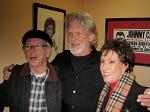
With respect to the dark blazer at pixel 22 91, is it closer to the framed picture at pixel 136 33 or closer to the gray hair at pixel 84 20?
the gray hair at pixel 84 20

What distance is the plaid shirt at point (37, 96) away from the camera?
177 cm

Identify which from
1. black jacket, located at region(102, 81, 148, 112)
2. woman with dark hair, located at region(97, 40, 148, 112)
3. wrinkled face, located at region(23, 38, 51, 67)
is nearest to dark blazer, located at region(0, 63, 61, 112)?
wrinkled face, located at region(23, 38, 51, 67)

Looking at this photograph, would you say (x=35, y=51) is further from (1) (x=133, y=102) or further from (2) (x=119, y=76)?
(1) (x=133, y=102)

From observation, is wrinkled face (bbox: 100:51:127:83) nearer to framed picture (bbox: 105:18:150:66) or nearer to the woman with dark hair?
the woman with dark hair

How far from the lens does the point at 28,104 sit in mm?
1770

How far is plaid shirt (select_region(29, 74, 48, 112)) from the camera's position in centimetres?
177

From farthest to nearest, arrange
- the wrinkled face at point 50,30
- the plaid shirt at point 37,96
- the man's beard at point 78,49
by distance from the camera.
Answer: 1. the wrinkled face at point 50,30
2. the man's beard at point 78,49
3. the plaid shirt at point 37,96

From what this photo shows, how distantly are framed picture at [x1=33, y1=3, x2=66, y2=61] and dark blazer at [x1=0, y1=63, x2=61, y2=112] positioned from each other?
1.04m

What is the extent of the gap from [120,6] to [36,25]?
1188 mm

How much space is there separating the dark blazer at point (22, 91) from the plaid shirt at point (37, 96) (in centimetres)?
2

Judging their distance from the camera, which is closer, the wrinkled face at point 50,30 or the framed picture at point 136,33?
the wrinkled face at point 50,30

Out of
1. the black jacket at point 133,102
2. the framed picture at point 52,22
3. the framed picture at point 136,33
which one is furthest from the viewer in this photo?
the framed picture at point 136,33

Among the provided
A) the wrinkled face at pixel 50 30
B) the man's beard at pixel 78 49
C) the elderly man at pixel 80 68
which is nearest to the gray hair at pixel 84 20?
the elderly man at pixel 80 68

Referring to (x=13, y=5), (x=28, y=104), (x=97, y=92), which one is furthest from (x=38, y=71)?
(x=13, y=5)
